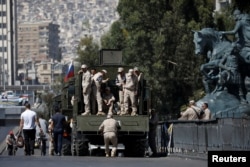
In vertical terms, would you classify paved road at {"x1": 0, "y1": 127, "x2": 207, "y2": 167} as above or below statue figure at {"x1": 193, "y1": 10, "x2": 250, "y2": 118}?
below

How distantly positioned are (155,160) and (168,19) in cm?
4384

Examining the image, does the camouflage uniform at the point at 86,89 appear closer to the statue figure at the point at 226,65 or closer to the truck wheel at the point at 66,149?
the truck wheel at the point at 66,149

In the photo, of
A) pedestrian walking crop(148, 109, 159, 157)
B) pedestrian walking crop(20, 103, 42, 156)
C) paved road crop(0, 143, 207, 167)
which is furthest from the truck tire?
paved road crop(0, 143, 207, 167)

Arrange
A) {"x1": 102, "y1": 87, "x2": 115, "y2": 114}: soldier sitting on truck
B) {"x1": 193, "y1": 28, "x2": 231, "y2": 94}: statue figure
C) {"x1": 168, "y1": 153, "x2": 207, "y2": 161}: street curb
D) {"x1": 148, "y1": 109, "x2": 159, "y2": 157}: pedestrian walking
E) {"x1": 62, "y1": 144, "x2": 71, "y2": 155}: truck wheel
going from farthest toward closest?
1. {"x1": 193, "y1": 28, "x2": 231, "y2": 94}: statue figure
2. {"x1": 62, "y1": 144, "x2": 71, "y2": 155}: truck wheel
3. {"x1": 148, "y1": 109, "x2": 159, "y2": 157}: pedestrian walking
4. {"x1": 102, "y1": 87, "x2": 115, "y2": 114}: soldier sitting on truck
5. {"x1": 168, "y1": 153, "x2": 207, "y2": 161}: street curb

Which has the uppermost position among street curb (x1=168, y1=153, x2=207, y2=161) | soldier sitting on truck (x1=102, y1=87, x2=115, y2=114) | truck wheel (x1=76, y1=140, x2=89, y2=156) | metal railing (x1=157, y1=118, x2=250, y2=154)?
soldier sitting on truck (x1=102, y1=87, x2=115, y2=114)

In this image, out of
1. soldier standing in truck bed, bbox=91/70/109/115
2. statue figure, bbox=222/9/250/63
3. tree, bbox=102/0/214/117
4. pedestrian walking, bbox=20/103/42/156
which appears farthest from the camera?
tree, bbox=102/0/214/117

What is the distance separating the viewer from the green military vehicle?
3672cm

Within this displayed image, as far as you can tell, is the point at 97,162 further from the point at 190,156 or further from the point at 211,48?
the point at 211,48

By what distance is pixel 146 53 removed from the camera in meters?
76.2

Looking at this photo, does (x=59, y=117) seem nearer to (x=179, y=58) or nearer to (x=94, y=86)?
(x=94, y=86)

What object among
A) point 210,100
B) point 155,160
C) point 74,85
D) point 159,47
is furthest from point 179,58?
point 155,160

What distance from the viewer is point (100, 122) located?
121ft

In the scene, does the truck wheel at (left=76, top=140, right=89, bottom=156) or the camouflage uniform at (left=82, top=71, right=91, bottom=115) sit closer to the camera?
the camouflage uniform at (left=82, top=71, right=91, bottom=115)

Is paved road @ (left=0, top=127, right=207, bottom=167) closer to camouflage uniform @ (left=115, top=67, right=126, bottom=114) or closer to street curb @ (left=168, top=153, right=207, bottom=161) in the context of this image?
street curb @ (left=168, top=153, right=207, bottom=161)
